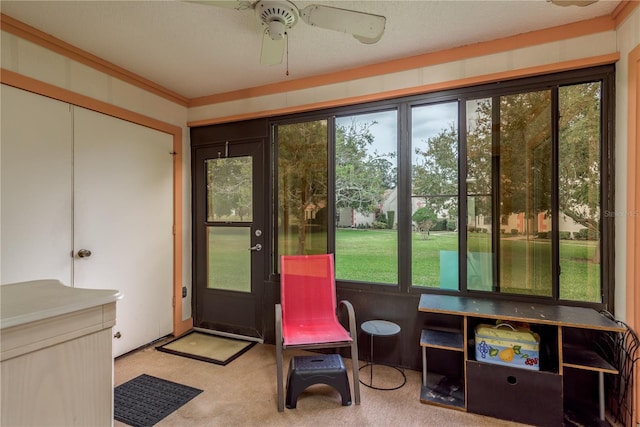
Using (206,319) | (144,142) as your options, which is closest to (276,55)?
(144,142)

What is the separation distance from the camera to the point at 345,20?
158cm

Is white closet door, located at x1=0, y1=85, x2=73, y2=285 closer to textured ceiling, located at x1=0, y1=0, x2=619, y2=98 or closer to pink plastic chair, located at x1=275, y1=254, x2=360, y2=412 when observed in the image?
textured ceiling, located at x1=0, y1=0, x2=619, y2=98

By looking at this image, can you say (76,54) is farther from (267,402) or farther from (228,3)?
(267,402)

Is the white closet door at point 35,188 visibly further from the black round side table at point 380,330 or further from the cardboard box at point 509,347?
the cardboard box at point 509,347

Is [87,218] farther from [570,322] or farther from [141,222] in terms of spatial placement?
[570,322]

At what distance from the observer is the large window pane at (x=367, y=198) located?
107 inches

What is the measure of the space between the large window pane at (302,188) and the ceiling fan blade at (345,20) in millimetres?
1287

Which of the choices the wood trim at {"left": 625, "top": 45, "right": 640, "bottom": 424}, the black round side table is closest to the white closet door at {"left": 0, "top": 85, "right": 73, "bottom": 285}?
the black round side table

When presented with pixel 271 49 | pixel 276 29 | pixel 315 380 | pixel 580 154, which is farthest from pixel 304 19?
A: pixel 315 380

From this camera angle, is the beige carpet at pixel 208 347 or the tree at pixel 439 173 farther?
the beige carpet at pixel 208 347

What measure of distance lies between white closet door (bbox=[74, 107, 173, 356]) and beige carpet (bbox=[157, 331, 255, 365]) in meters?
0.24

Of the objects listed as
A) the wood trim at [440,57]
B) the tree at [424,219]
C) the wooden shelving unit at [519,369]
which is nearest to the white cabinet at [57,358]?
the wooden shelving unit at [519,369]

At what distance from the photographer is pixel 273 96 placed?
3.09 metres

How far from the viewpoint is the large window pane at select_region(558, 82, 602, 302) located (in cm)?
213
